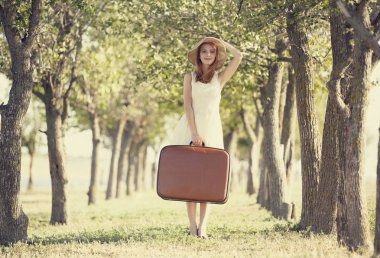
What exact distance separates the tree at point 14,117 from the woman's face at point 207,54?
3.85 metres

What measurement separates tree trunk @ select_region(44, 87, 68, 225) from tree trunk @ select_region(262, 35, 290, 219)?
644 centimetres

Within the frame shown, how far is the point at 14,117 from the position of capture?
12.0m

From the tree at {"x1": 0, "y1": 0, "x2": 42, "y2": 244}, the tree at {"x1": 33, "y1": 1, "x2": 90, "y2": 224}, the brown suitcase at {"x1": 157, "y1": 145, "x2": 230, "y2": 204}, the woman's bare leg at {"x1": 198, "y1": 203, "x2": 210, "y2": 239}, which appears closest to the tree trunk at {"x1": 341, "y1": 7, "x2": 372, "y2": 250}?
the brown suitcase at {"x1": 157, "y1": 145, "x2": 230, "y2": 204}

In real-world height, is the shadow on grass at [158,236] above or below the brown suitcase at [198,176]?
below

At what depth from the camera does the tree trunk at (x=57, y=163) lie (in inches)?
777

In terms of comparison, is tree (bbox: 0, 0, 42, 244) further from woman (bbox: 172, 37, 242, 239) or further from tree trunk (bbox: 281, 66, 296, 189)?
tree trunk (bbox: 281, 66, 296, 189)

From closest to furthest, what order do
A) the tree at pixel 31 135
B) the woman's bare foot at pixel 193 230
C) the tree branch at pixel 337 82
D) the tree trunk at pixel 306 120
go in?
the tree branch at pixel 337 82, the woman's bare foot at pixel 193 230, the tree trunk at pixel 306 120, the tree at pixel 31 135

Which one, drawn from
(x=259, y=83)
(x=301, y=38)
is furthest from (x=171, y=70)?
(x=301, y=38)

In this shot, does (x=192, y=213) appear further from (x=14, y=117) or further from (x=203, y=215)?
(x=14, y=117)

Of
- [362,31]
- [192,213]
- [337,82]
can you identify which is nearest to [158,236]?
[192,213]

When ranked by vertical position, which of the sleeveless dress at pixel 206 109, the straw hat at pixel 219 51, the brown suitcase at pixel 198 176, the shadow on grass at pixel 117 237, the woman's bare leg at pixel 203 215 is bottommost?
the shadow on grass at pixel 117 237

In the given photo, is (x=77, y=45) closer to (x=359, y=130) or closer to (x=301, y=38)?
(x=301, y=38)

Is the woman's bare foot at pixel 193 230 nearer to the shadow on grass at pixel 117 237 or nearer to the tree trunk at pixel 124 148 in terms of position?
the shadow on grass at pixel 117 237

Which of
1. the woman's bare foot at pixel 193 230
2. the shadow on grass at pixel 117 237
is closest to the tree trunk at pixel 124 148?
the shadow on grass at pixel 117 237
